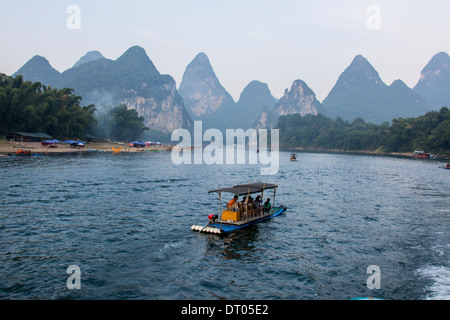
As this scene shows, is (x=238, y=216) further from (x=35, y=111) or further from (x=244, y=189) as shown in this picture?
(x=35, y=111)

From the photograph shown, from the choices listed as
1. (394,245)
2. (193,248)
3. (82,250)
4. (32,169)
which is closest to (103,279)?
(82,250)

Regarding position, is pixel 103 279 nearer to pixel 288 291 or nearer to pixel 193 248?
pixel 193 248

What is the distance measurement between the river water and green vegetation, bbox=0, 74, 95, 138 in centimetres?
5887

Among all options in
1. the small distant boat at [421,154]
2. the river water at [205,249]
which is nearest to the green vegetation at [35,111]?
the river water at [205,249]

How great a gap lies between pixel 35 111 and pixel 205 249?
87.8 m

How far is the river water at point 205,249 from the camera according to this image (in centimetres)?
1396

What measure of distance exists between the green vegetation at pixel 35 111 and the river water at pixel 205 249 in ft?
193

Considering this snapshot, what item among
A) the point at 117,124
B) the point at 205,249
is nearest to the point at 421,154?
the point at 205,249

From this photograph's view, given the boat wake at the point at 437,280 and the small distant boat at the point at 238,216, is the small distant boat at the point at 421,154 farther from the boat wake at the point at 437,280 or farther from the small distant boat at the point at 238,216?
the boat wake at the point at 437,280

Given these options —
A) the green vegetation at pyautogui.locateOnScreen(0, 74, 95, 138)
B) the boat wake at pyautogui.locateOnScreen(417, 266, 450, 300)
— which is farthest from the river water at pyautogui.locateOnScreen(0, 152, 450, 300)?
the green vegetation at pyautogui.locateOnScreen(0, 74, 95, 138)

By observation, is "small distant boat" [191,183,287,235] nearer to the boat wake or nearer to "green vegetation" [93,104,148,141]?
the boat wake

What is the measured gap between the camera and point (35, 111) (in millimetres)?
87938

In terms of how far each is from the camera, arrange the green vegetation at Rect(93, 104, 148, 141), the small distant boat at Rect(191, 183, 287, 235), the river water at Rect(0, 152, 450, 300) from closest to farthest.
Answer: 1. the river water at Rect(0, 152, 450, 300)
2. the small distant boat at Rect(191, 183, 287, 235)
3. the green vegetation at Rect(93, 104, 148, 141)

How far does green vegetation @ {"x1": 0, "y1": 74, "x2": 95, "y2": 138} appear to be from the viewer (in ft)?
274
